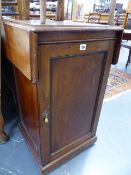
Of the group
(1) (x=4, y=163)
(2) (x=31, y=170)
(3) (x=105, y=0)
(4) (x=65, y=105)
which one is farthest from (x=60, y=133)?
(3) (x=105, y=0)

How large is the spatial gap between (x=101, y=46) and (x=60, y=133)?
56cm

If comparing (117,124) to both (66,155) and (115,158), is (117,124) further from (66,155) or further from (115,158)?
(66,155)

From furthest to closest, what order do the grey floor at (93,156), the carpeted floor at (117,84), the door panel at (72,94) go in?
the carpeted floor at (117,84) → the grey floor at (93,156) → the door panel at (72,94)

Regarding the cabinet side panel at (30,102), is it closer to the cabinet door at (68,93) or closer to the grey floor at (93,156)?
the cabinet door at (68,93)

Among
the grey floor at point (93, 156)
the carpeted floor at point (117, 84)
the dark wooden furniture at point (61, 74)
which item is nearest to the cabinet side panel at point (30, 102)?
the dark wooden furniture at point (61, 74)

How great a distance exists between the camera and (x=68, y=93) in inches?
36.8

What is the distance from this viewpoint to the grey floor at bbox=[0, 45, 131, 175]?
1.16 metres

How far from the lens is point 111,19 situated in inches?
Result: 38.9

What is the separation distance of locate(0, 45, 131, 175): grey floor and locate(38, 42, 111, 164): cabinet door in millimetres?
115

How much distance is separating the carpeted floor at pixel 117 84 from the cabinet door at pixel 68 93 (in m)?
0.99

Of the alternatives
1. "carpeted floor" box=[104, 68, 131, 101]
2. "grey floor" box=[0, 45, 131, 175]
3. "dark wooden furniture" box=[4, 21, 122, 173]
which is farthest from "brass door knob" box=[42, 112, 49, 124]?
"carpeted floor" box=[104, 68, 131, 101]

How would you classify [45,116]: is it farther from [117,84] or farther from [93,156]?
[117,84]

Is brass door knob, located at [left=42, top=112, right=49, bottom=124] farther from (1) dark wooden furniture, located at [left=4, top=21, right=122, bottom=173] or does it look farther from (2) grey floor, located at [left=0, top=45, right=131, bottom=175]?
(2) grey floor, located at [left=0, top=45, right=131, bottom=175]

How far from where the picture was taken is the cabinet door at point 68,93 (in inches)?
30.5
